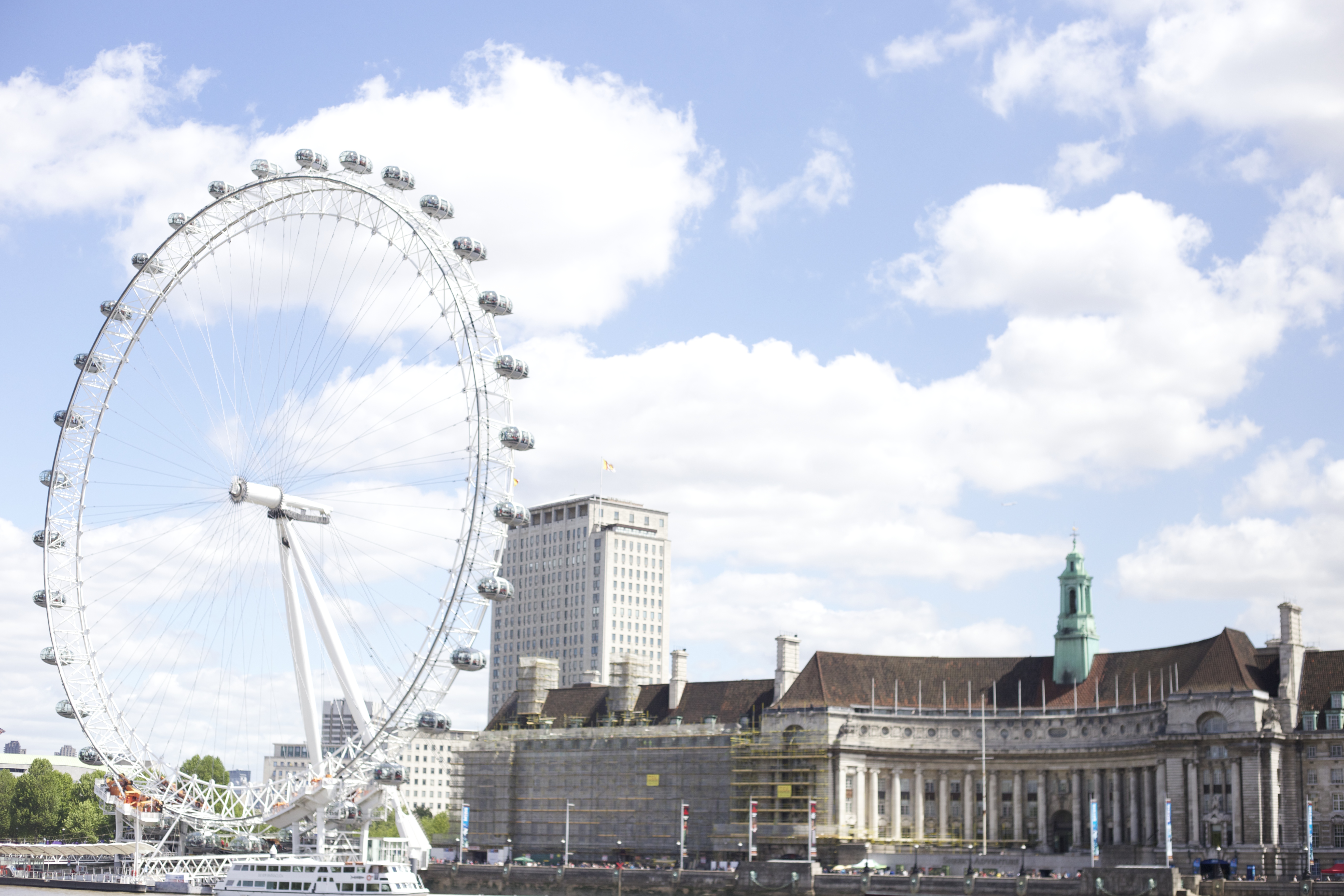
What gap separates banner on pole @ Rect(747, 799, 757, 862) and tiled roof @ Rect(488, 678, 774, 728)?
459 inches

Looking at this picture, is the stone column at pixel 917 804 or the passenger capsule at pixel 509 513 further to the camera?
the stone column at pixel 917 804

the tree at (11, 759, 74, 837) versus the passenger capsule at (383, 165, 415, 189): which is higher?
the passenger capsule at (383, 165, 415, 189)

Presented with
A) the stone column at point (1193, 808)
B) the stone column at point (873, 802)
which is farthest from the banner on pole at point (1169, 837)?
the stone column at point (873, 802)

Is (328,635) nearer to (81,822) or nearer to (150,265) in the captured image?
(150,265)

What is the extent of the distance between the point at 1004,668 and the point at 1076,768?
12005mm

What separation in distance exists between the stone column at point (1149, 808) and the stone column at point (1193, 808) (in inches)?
176

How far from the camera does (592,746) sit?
13262 centimetres

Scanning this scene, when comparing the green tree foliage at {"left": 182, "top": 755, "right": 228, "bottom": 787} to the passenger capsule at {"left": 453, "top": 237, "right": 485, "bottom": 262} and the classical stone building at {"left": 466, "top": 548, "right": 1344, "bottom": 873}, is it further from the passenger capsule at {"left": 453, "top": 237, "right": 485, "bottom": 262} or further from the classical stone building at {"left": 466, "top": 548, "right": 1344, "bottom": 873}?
the passenger capsule at {"left": 453, "top": 237, "right": 485, "bottom": 262}

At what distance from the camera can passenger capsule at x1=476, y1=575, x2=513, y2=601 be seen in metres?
81.1

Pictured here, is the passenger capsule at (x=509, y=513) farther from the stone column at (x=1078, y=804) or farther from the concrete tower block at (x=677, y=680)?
the stone column at (x=1078, y=804)

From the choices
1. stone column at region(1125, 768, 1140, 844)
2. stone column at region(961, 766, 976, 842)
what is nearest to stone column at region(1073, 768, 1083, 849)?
stone column at region(1125, 768, 1140, 844)

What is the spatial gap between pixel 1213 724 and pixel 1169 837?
16.8 m

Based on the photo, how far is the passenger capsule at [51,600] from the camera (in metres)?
97.4

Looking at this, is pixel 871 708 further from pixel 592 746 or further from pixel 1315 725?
pixel 1315 725
